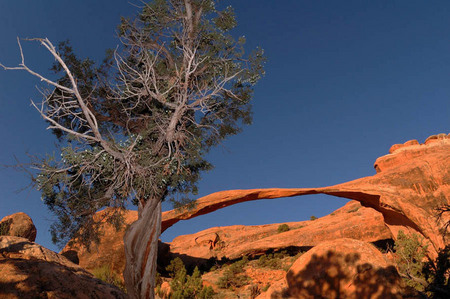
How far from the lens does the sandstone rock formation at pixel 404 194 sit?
1611 cm

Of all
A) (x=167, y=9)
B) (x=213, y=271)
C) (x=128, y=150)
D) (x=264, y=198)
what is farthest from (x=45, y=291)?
(x=213, y=271)

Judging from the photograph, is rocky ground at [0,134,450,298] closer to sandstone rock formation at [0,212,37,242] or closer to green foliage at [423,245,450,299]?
sandstone rock formation at [0,212,37,242]

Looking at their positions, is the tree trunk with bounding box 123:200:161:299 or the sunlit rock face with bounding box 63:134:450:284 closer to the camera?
the tree trunk with bounding box 123:200:161:299

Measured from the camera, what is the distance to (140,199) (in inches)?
488

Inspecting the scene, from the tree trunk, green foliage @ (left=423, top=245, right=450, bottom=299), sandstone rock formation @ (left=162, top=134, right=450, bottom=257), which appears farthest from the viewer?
sandstone rock formation @ (left=162, top=134, right=450, bottom=257)

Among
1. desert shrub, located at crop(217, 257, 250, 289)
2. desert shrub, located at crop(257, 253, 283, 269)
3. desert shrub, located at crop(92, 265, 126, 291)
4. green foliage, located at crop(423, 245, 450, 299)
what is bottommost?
green foliage, located at crop(423, 245, 450, 299)

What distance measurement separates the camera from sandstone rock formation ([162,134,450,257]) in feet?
52.9

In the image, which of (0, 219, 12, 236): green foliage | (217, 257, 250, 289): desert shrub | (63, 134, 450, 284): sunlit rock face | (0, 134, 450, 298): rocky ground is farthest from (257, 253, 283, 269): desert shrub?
(0, 219, 12, 236): green foliage

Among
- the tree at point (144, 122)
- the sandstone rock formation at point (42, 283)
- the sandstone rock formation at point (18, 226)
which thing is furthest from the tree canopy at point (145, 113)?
the sandstone rock formation at point (18, 226)

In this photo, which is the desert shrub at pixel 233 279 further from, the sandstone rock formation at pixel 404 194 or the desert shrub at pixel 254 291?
the sandstone rock formation at pixel 404 194

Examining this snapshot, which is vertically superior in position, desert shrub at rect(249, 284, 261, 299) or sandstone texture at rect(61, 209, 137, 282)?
sandstone texture at rect(61, 209, 137, 282)

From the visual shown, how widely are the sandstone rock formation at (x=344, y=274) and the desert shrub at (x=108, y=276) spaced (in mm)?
11887

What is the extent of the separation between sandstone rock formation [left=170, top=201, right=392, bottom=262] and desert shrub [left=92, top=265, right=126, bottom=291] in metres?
7.67

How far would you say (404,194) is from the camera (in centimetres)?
1727
